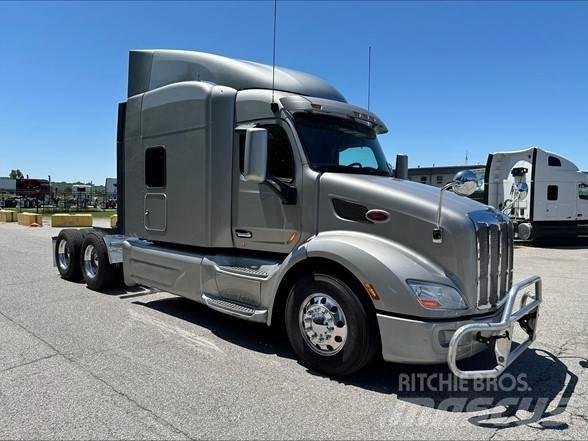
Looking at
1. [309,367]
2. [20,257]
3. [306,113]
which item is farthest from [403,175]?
[20,257]

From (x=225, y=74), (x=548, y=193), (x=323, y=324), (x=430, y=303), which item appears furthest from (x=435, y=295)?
(x=548, y=193)

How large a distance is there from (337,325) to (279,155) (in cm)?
187

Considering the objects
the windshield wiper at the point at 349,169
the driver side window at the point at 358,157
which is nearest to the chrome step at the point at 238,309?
the windshield wiper at the point at 349,169

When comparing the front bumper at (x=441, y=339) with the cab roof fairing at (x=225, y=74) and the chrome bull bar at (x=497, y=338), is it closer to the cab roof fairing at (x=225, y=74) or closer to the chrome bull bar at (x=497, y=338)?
the chrome bull bar at (x=497, y=338)

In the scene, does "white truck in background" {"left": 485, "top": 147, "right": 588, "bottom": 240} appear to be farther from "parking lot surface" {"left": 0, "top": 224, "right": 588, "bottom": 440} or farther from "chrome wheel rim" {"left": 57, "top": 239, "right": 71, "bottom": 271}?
"chrome wheel rim" {"left": 57, "top": 239, "right": 71, "bottom": 271}

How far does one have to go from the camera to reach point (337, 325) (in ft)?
13.9

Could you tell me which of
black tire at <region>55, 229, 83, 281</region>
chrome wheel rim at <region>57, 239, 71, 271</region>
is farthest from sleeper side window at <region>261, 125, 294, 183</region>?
chrome wheel rim at <region>57, 239, 71, 271</region>

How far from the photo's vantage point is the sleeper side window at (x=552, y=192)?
1666 centimetres

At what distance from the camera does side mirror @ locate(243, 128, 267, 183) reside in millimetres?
4703

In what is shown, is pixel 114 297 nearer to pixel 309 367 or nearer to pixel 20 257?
pixel 309 367

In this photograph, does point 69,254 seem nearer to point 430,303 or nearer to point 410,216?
point 410,216

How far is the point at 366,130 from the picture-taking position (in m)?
5.50

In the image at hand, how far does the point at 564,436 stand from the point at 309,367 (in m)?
2.15

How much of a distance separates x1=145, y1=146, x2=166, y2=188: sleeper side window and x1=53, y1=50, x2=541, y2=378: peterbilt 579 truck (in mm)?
27
